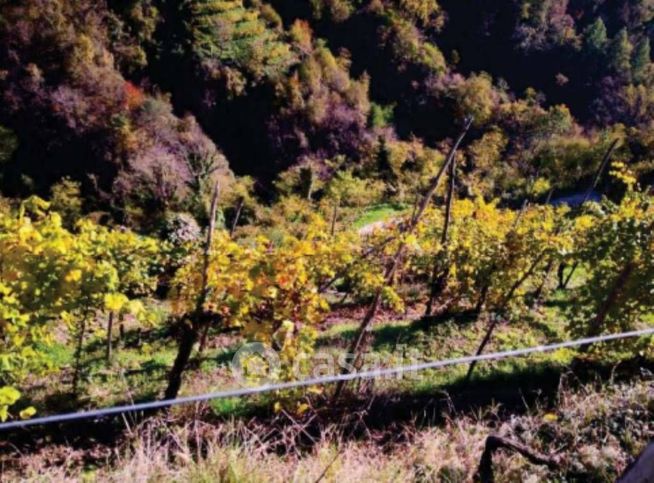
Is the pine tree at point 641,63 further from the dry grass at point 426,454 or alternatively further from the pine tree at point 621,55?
the dry grass at point 426,454

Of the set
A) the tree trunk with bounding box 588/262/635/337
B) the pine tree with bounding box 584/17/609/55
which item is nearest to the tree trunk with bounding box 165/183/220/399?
the tree trunk with bounding box 588/262/635/337

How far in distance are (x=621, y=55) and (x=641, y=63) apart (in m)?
2.08

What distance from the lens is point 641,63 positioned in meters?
38.3

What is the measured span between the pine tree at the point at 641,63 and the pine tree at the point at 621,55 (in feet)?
2.20

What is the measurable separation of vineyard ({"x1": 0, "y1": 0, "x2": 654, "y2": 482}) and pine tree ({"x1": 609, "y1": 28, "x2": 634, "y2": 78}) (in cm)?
15

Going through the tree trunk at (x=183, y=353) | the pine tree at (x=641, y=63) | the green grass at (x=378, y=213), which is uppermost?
the pine tree at (x=641, y=63)

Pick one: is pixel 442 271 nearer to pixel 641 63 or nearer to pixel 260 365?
pixel 260 365

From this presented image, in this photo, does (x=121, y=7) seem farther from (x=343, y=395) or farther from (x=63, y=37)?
(x=343, y=395)

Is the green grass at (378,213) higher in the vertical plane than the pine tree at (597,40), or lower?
lower

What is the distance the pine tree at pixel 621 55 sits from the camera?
3731 centimetres

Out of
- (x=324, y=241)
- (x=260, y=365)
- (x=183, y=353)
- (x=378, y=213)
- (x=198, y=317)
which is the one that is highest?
(x=324, y=241)

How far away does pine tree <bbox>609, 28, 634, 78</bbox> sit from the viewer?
122ft

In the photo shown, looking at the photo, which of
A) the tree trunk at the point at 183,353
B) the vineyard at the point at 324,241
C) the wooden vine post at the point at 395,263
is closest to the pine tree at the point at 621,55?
the vineyard at the point at 324,241

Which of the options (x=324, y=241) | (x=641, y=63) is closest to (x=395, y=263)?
(x=324, y=241)
